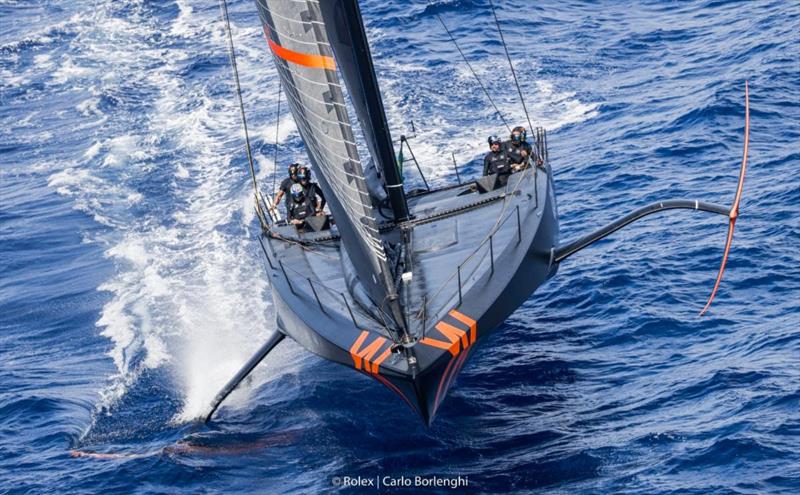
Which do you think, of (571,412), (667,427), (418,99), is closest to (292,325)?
(571,412)

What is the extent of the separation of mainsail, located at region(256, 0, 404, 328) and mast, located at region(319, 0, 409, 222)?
9.44ft

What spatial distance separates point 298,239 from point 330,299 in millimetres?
2896

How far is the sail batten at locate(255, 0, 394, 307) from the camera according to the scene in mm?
13781

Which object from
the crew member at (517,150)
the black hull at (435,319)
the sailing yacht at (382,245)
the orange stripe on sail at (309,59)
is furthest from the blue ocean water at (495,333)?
the orange stripe on sail at (309,59)

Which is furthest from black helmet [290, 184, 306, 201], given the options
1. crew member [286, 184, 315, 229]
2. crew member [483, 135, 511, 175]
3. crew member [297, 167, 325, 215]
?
crew member [483, 135, 511, 175]

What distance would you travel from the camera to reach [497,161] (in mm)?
19969

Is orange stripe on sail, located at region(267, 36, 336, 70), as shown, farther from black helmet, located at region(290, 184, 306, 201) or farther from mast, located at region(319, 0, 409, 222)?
black helmet, located at region(290, 184, 306, 201)

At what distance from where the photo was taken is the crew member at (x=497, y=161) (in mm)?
19891

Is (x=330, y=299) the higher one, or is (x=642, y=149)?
(x=330, y=299)

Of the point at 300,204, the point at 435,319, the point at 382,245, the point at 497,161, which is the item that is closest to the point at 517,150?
the point at 497,161

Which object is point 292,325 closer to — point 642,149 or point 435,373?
point 435,373

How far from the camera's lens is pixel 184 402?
18484mm

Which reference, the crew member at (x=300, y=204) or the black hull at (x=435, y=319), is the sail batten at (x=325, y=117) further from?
the crew member at (x=300, y=204)

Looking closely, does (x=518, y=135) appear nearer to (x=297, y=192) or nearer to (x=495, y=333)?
(x=495, y=333)
